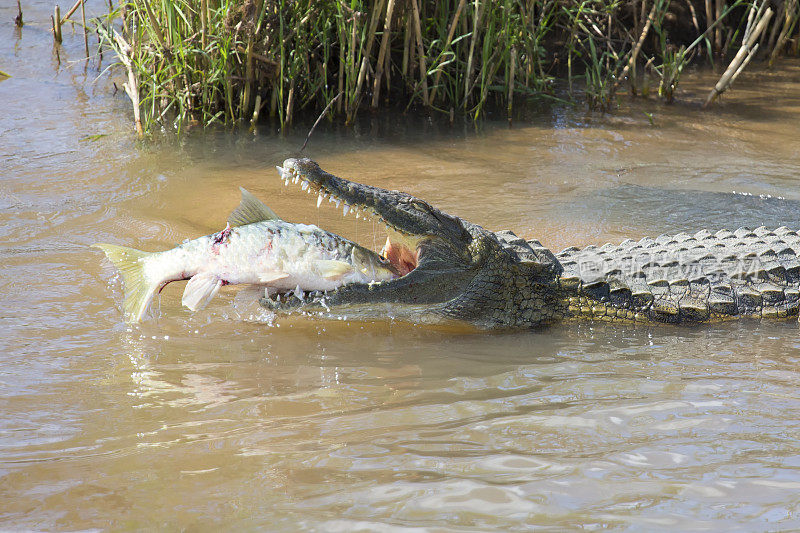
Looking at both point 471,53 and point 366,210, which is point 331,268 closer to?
point 366,210

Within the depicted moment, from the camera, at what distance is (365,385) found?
8.91 feet

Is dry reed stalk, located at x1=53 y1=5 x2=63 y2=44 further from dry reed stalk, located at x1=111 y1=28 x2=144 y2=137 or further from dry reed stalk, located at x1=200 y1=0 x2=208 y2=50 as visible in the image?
dry reed stalk, located at x1=200 y1=0 x2=208 y2=50

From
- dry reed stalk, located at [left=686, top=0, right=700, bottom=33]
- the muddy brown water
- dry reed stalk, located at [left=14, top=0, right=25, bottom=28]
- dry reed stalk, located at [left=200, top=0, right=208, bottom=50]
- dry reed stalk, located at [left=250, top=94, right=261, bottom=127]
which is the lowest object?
the muddy brown water

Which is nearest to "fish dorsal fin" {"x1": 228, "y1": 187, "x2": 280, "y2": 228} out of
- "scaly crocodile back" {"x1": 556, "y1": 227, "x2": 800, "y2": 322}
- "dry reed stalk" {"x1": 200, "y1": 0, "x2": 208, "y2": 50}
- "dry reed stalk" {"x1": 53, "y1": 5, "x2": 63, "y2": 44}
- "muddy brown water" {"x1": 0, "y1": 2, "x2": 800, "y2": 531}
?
"muddy brown water" {"x1": 0, "y1": 2, "x2": 800, "y2": 531}

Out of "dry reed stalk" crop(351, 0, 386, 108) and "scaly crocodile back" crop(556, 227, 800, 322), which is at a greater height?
"dry reed stalk" crop(351, 0, 386, 108)

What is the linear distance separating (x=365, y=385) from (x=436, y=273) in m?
0.69

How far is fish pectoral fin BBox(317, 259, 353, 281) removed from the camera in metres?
3.01

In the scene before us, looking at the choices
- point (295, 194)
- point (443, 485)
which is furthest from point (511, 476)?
point (295, 194)

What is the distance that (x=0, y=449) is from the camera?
2.10 m

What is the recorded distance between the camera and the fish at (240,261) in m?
2.92

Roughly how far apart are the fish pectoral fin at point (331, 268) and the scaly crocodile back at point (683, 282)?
1036 millimetres

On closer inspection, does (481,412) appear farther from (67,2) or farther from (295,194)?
(67,2)

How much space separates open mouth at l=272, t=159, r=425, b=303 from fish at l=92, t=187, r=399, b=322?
0.11 m

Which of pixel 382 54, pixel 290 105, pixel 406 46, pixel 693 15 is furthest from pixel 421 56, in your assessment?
pixel 693 15
